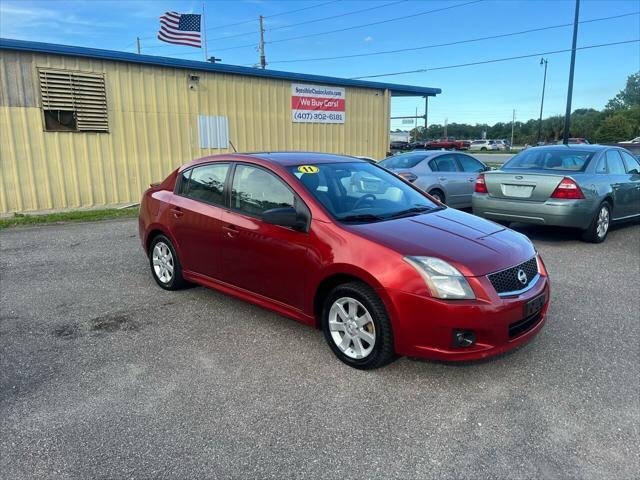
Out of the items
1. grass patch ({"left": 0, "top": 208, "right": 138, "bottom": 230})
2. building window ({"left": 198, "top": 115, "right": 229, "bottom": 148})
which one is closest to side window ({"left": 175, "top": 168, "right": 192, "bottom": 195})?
grass patch ({"left": 0, "top": 208, "right": 138, "bottom": 230})

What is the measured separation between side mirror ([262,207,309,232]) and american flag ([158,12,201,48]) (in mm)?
13850

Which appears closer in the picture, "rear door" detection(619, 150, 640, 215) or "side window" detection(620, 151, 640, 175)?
"rear door" detection(619, 150, 640, 215)

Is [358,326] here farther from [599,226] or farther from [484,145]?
[484,145]

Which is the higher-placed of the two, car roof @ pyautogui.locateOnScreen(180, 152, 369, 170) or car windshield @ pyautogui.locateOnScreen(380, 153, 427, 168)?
car roof @ pyautogui.locateOnScreen(180, 152, 369, 170)

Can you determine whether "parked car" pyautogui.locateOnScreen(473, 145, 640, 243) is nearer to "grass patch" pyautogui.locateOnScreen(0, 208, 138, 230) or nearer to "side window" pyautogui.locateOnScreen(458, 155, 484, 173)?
"side window" pyautogui.locateOnScreen(458, 155, 484, 173)

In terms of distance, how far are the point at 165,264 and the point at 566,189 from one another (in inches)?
226

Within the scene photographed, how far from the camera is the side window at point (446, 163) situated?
10.4m

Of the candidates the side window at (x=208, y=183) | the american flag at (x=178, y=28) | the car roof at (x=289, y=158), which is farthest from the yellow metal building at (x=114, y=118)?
the car roof at (x=289, y=158)

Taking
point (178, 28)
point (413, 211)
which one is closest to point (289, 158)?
point (413, 211)

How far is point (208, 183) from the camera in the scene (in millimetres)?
4863

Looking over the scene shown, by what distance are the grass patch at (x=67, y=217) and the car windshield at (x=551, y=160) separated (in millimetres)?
8030

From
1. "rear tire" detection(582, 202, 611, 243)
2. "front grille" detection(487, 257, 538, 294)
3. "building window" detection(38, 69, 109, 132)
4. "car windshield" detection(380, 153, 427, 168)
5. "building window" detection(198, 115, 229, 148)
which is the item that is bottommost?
"rear tire" detection(582, 202, 611, 243)

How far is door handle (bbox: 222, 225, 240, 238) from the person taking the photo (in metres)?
4.33

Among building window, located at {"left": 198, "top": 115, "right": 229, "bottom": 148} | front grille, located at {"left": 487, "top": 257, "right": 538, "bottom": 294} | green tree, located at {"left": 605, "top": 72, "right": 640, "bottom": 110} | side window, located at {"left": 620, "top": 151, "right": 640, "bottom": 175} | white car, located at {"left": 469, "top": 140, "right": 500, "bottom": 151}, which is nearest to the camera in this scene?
front grille, located at {"left": 487, "top": 257, "right": 538, "bottom": 294}
